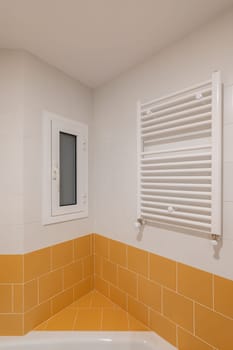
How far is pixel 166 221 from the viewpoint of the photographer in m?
1.21

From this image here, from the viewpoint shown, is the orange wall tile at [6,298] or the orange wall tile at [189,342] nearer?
the orange wall tile at [189,342]

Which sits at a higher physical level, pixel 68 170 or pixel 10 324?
pixel 68 170

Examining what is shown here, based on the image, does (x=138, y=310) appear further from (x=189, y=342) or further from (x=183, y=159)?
(x=183, y=159)

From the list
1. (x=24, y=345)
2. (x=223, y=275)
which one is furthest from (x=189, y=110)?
(x=24, y=345)

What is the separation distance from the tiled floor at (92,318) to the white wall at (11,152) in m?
0.59

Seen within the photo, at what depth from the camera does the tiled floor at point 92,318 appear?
1321 millimetres

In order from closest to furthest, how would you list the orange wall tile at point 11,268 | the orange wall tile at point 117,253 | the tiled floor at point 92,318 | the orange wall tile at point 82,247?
the orange wall tile at point 11,268, the tiled floor at point 92,318, the orange wall tile at point 117,253, the orange wall tile at point 82,247

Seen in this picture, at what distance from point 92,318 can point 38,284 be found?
0.45m

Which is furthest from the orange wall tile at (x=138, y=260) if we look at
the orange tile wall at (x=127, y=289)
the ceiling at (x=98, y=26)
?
the ceiling at (x=98, y=26)

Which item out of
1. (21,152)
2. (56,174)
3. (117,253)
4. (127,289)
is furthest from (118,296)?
(21,152)

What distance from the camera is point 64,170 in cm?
154

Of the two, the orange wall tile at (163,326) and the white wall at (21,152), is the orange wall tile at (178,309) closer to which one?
the orange wall tile at (163,326)

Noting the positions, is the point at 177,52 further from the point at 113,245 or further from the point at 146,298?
the point at 146,298

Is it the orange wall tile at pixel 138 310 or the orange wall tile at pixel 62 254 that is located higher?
the orange wall tile at pixel 62 254
